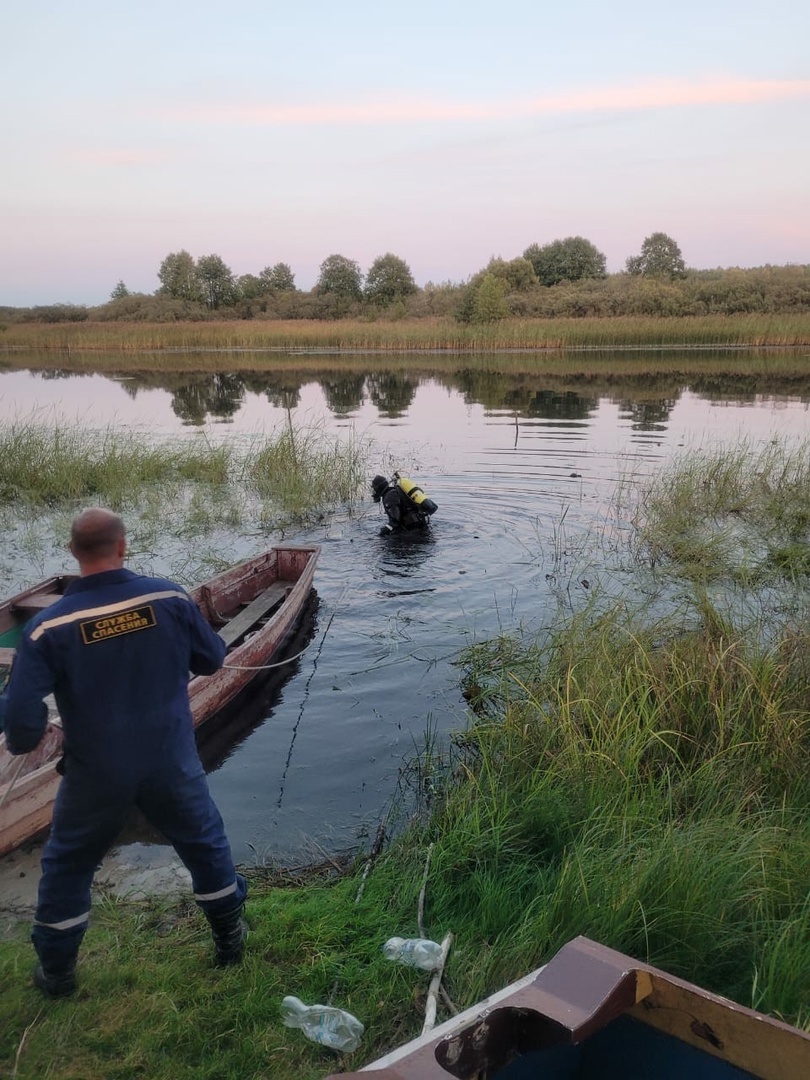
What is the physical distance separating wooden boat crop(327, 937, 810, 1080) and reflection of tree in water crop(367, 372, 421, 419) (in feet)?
71.8

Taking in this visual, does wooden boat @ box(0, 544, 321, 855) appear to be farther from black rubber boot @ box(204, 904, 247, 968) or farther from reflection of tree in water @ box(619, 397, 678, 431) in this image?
reflection of tree in water @ box(619, 397, 678, 431)

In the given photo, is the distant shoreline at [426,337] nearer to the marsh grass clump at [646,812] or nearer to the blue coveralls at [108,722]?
the marsh grass clump at [646,812]

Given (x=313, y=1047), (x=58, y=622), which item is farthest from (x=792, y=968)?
(x=58, y=622)

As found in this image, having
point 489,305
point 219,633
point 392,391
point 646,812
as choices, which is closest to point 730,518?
point 219,633

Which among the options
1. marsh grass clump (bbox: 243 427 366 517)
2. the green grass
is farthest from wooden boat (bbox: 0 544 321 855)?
marsh grass clump (bbox: 243 427 366 517)

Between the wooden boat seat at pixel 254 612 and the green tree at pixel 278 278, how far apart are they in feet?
271

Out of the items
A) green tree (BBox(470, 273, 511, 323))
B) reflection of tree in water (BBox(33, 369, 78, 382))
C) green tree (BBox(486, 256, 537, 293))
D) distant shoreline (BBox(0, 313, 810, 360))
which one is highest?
green tree (BBox(486, 256, 537, 293))

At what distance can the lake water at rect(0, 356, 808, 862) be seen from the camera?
577 centimetres

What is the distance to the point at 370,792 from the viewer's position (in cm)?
552

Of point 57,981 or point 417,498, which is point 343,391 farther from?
point 57,981

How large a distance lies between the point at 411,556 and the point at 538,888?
6926 mm

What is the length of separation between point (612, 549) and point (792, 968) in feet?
25.2

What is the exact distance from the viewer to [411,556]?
1059cm

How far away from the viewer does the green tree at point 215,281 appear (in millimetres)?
83375
